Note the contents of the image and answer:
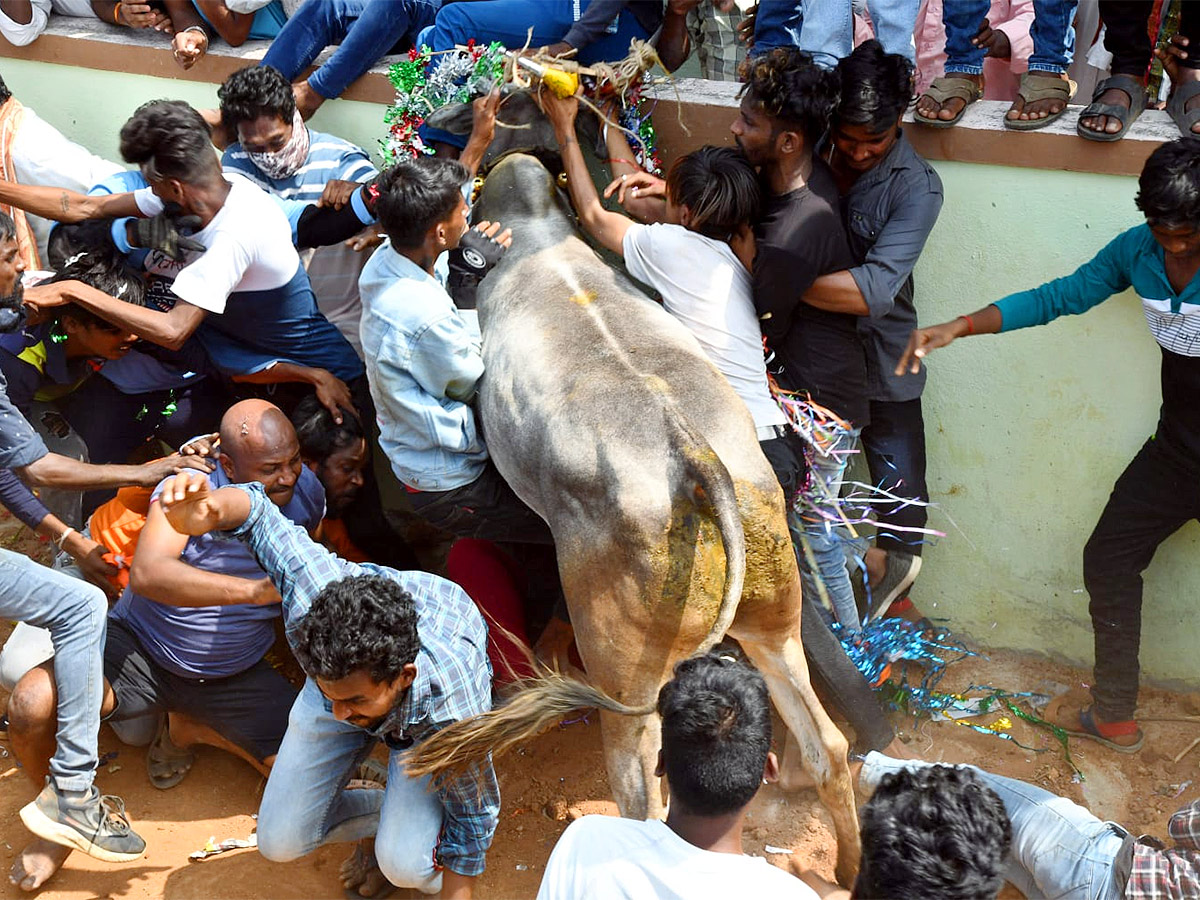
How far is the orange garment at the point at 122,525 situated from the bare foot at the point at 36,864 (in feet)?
3.44

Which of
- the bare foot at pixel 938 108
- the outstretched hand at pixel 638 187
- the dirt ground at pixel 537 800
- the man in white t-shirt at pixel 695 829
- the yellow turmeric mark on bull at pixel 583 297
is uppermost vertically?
the bare foot at pixel 938 108

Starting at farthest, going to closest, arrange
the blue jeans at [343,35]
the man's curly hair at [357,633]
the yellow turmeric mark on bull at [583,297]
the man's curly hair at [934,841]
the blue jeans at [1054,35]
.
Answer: the blue jeans at [343,35] → the blue jeans at [1054,35] → the yellow turmeric mark on bull at [583,297] → the man's curly hair at [357,633] → the man's curly hair at [934,841]

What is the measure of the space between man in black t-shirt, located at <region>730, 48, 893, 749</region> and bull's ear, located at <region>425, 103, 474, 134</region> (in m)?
1.31

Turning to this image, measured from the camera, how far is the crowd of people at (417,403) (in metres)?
3.99

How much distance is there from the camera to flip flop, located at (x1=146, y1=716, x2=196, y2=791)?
503cm

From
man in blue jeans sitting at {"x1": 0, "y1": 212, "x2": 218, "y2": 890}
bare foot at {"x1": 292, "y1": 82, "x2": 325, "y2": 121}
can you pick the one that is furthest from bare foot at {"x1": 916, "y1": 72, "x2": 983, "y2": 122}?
man in blue jeans sitting at {"x1": 0, "y1": 212, "x2": 218, "y2": 890}

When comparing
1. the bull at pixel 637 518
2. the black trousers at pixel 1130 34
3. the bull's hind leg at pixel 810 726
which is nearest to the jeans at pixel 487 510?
the bull at pixel 637 518

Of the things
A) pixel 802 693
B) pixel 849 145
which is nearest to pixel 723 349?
pixel 849 145

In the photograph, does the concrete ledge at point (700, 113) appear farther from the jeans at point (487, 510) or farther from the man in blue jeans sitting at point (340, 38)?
the jeans at point (487, 510)

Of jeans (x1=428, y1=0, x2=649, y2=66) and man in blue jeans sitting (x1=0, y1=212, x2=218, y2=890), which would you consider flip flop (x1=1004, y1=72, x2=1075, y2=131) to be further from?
man in blue jeans sitting (x1=0, y1=212, x2=218, y2=890)

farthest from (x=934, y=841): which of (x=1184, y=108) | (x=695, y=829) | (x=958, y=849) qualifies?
(x=1184, y=108)

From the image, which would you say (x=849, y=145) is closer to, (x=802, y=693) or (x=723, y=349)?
(x=723, y=349)

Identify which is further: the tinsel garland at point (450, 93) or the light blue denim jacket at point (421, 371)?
the tinsel garland at point (450, 93)

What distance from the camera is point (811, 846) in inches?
184
